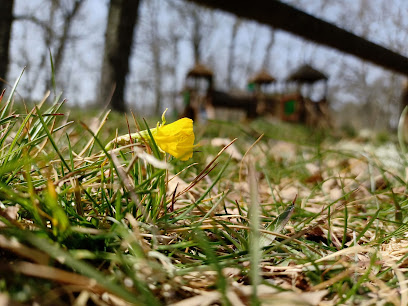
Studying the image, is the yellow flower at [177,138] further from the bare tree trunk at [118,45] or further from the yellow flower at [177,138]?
the bare tree trunk at [118,45]

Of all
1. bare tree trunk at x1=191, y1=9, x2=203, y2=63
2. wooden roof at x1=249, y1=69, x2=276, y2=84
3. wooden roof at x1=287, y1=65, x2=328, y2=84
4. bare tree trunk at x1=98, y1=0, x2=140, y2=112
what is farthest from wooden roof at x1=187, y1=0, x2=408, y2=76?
bare tree trunk at x1=191, y1=9, x2=203, y2=63

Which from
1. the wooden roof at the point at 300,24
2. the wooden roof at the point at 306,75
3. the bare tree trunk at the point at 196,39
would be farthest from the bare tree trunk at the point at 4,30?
the bare tree trunk at the point at 196,39

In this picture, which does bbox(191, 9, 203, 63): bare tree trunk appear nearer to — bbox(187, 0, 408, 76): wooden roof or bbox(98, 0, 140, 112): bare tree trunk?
bbox(98, 0, 140, 112): bare tree trunk

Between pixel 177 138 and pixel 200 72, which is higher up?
pixel 200 72

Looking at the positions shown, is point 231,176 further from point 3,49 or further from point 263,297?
point 3,49

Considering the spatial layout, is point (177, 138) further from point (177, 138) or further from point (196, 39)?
point (196, 39)

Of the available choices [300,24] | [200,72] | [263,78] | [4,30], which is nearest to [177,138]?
[300,24]
